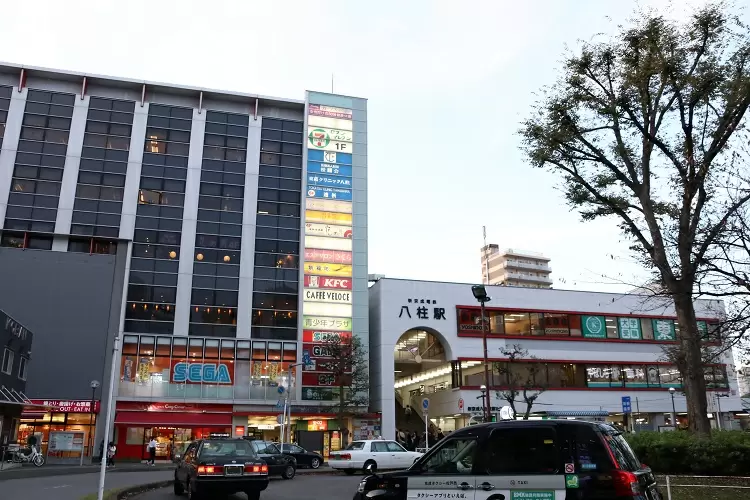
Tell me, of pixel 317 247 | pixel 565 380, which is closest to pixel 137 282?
pixel 317 247

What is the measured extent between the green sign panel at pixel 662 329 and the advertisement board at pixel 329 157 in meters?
30.3

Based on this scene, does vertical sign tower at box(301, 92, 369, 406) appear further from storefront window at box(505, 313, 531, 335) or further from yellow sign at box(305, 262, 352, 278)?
storefront window at box(505, 313, 531, 335)

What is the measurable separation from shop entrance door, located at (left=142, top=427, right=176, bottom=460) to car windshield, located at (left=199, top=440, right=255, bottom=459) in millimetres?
30638

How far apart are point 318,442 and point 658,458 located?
85.1 feet

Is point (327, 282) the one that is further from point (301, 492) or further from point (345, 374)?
point (301, 492)

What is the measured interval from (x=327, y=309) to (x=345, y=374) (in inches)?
254

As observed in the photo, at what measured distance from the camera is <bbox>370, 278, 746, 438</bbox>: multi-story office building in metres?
47.7

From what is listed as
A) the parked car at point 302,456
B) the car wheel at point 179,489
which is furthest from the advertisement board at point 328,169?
the car wheel at point 179,489

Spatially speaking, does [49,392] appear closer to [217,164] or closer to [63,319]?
[63,319]

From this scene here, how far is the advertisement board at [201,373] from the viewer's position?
4509 cm

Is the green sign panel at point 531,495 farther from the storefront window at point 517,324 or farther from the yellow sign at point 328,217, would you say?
the storefront window at point 517,324

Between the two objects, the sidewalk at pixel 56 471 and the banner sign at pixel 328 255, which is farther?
the banner sign at pixel 328 255

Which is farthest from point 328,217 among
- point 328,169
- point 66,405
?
point 66,405

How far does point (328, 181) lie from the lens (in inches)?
2007
